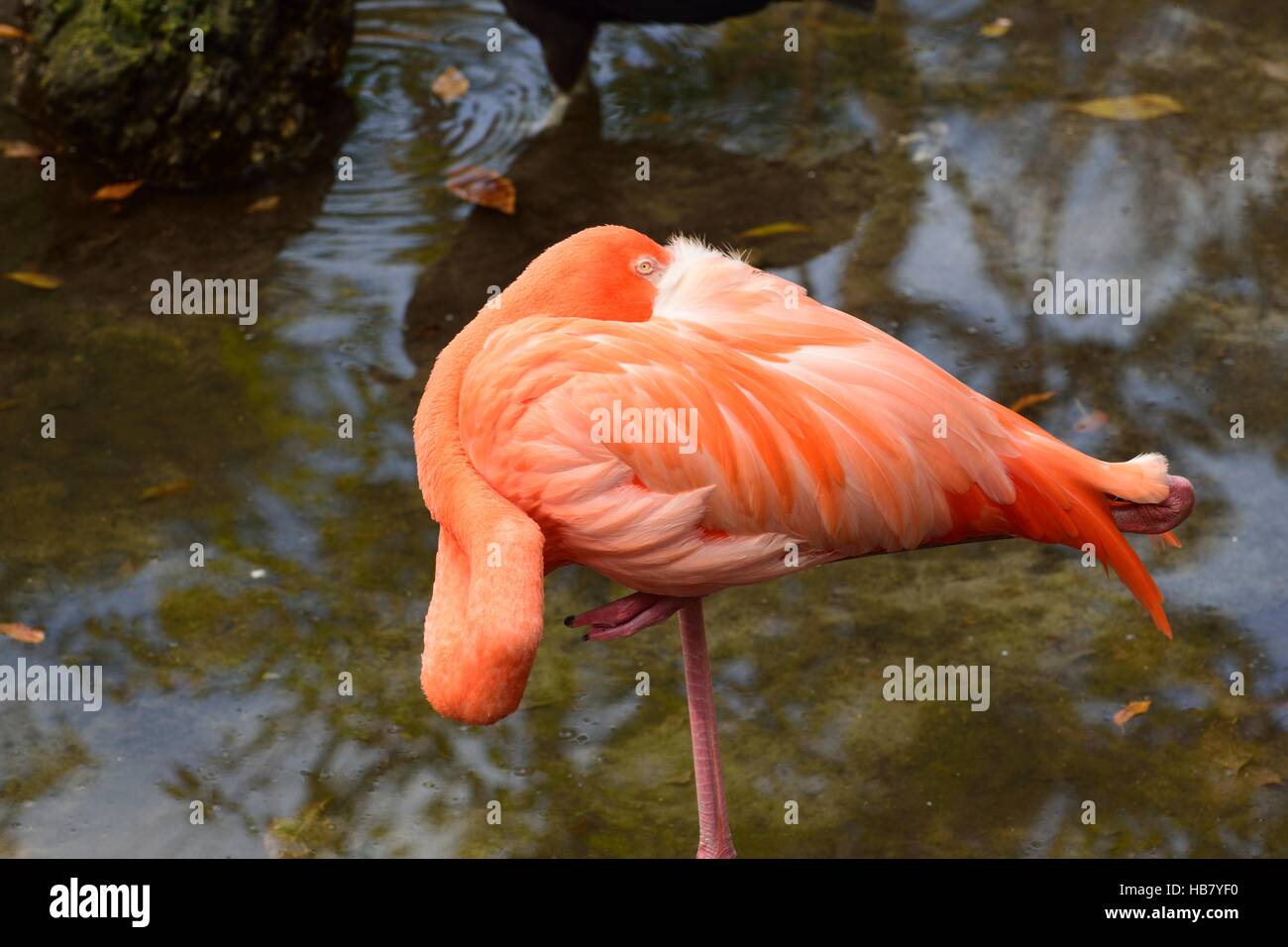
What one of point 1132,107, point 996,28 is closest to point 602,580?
point 1132,107

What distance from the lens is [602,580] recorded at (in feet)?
14.2

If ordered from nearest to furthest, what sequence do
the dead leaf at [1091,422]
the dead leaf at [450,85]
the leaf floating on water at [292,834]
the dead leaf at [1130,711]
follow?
the leaf floating on water at [292,834]
the dead leaf at [1130,711]
the dead leaf at [1091,422]
the dead leaf at [450,85]

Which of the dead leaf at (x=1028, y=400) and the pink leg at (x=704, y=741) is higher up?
the dead leaf at (x=1028, y=400)

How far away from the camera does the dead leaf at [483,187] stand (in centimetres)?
583

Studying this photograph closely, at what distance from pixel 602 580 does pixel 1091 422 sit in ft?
4.96

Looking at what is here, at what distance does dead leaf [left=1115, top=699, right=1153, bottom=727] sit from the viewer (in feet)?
12.6

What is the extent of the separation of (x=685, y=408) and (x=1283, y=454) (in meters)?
2.46

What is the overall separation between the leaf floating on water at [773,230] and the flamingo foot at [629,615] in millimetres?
2790

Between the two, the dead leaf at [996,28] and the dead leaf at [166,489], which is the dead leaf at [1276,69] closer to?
the dead leaf at [996,28]

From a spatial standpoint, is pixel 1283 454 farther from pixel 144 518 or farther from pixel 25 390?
pixel 25 390

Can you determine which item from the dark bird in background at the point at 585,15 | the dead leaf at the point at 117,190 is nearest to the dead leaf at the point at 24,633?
the dead leaf at the point at 117,190
